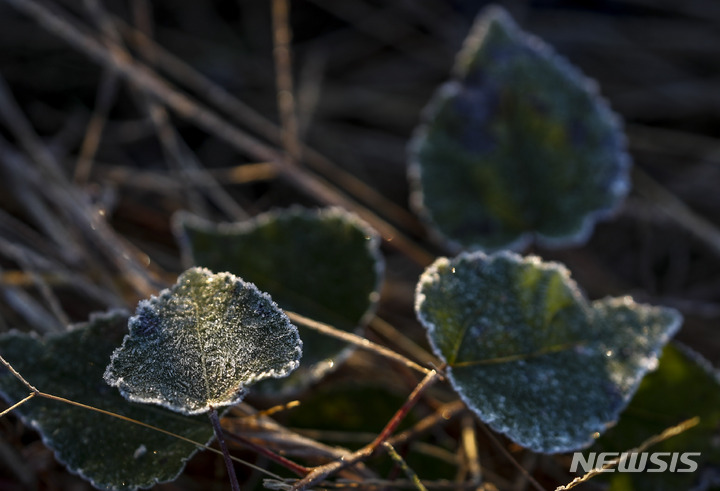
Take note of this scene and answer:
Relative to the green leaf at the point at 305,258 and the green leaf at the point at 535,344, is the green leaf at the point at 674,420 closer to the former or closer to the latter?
the green leaf at the point at 535,344

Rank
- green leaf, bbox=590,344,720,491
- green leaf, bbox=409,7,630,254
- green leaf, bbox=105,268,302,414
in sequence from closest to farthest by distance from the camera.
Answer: green leaf, bbox=105,268,302,414 < green leaf, bbox=590,344,720,491 < green leaf, bbox=409,7,630,254

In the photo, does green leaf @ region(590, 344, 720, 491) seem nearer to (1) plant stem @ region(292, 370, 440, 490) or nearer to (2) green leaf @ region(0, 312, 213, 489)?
(1) plant stem @ region(292, 370, 440, 490)

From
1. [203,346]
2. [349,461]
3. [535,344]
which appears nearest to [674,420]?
[535,344]

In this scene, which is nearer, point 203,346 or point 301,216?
point 203,346

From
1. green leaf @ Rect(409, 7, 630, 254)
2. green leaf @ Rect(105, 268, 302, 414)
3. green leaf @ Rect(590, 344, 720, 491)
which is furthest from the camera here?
green leaf @ Rect(409, 7, 630, 254)

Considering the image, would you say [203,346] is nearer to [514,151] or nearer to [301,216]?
[301,216]

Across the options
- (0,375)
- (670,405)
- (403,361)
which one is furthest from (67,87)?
(670,405)

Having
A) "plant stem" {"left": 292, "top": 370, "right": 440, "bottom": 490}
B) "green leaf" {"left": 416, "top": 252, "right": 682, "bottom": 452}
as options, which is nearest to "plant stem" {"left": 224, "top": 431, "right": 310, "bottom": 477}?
"plant stem" {"left": 292, "top": 370, "right": 440, "bottom": 490}
